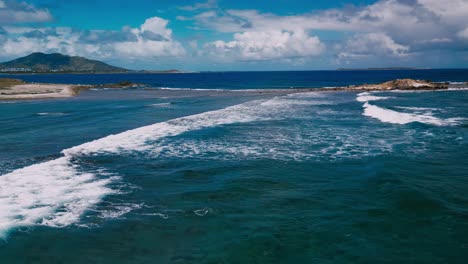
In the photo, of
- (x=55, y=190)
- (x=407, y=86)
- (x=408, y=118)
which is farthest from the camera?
(x=407, y=86)

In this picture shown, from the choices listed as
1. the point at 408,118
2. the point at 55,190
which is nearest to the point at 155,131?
the point at 55,190

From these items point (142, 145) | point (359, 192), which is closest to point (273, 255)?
point (359, 192)

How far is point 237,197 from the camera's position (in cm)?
1432

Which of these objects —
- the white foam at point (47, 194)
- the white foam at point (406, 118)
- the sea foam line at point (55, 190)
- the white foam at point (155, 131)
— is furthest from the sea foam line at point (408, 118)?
the white foam at point (47, 194)

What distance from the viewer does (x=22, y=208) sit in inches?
525

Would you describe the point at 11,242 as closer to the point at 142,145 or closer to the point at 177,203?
the point at 177,203

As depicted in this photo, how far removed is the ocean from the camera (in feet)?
33.7

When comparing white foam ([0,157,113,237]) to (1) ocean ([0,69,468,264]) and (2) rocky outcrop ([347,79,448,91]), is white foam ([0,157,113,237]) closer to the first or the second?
(1) ocean ([0,69,468,264])

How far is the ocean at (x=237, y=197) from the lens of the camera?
1026 centimetres

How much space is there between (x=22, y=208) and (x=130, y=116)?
27.0 metres

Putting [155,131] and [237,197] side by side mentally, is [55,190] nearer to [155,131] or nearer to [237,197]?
[237,197]

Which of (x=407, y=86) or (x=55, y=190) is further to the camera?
(x=407, y=86)

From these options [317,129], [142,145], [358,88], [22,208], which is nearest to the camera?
[22,208]

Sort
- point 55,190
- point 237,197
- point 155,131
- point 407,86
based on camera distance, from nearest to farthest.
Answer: point 237,197
point 55,190
point 155,131
point 407,86
